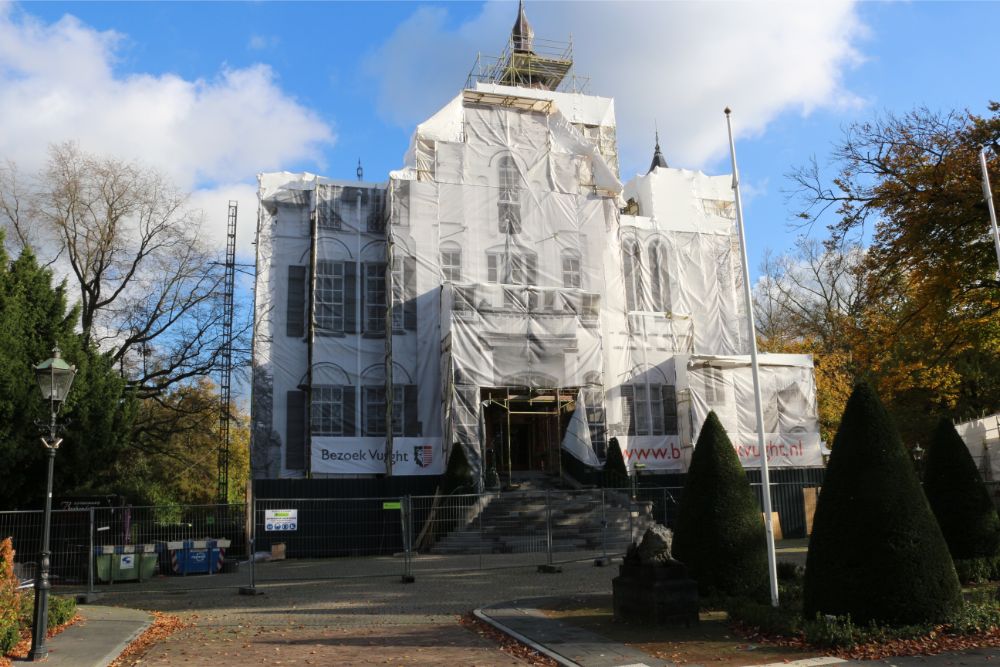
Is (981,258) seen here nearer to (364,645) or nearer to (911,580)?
(911,580)

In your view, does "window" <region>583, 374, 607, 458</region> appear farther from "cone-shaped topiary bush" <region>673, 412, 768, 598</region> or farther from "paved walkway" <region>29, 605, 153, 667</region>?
"paved walkway" <region>29, 605, 153, 667</region>

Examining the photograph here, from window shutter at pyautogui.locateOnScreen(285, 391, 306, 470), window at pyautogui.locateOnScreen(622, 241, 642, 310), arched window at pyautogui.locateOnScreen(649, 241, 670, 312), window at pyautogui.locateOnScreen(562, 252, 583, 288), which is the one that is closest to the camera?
window shutter at pyautogui.locateOnScreen(285, 391, 306, 470)

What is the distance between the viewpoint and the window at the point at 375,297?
29.7 m

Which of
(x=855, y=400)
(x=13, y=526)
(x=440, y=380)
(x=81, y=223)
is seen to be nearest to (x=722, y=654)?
(x=855, y=400)

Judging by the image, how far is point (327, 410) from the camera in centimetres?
2825

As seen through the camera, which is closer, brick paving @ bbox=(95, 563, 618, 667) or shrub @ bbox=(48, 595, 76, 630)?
brick paving @ bbox=(95, 563, 618, 667)

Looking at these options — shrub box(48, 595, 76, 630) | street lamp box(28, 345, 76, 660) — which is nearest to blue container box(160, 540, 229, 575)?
shrub box(48, 595, 76, 630)

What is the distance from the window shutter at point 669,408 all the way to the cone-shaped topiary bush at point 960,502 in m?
15.5

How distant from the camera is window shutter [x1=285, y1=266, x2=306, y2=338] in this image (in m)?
29.1

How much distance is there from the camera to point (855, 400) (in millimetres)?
10656

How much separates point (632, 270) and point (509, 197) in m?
6.33

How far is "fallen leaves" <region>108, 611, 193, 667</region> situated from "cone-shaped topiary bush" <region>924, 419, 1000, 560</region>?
13.1m

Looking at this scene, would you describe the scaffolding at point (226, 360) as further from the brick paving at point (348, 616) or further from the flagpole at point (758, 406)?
the flagpole at point (758, 406)

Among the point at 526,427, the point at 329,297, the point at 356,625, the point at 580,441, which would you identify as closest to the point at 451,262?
the point at 329,297
